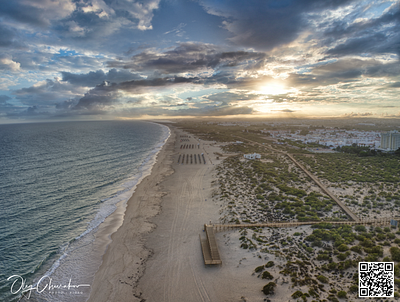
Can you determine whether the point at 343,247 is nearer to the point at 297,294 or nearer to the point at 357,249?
the point at 357,249

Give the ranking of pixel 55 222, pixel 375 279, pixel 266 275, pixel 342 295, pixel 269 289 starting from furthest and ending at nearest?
1. pixel 55 222
2. pixel 266 275
3. pixel 269 289
4. pixel 375 279
5. pixel 342 295

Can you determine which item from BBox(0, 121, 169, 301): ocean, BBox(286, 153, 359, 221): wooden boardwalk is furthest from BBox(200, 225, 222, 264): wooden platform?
BBox(286, 153, 359, 221): wooden boardwalk

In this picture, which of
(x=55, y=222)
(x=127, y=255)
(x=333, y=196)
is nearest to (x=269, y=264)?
(x=127, y=255)

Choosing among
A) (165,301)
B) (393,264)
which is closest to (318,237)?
(393,264)

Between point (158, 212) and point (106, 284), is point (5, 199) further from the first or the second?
point (106, 284)

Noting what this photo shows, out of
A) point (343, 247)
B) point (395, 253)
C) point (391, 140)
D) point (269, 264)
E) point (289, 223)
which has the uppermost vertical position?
point (391, 140)

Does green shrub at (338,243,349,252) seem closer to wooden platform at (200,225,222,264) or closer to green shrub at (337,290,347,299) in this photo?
green shrub at (337,290,347,299)

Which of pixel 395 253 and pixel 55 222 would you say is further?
pixel 55 222
